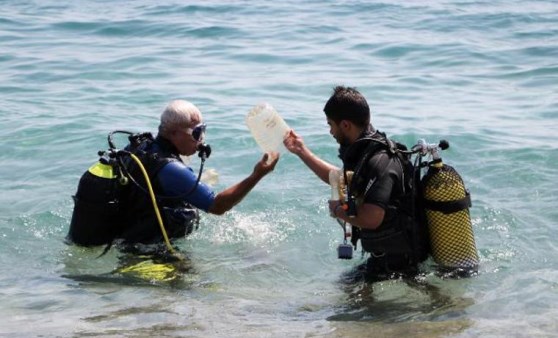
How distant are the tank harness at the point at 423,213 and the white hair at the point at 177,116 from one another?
1.29 meters

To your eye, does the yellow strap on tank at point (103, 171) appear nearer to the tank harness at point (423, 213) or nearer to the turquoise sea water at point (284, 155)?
the turquoise sea water at point (284, 155)

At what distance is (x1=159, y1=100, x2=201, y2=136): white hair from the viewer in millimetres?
6047

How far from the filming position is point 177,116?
6043mm

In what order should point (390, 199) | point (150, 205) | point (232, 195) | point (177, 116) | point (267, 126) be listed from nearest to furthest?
point (390, 199) < point (267, 126) < point (232, 195) < point (177, 116) < point (150, 205)

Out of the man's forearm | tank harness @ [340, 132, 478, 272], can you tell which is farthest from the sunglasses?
tank harness @ [340, 132, 478, 272]

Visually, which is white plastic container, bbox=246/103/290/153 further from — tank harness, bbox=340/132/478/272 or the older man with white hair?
tank harness, bbox=340/132/478/272

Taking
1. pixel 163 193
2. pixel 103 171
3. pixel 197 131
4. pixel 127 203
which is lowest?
pixel 127 203

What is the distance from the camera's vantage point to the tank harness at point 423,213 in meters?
5.37

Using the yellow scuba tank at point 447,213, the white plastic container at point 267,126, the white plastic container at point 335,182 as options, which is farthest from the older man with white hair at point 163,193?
the yellow scuba tank at point 447,213

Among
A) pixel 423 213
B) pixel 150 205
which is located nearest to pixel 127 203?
pixel 150 205

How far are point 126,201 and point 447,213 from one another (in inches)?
88.9

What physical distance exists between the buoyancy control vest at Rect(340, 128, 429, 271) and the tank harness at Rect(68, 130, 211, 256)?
45.0 inches

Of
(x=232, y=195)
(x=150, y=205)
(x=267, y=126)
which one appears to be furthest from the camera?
(x=150, y=205)

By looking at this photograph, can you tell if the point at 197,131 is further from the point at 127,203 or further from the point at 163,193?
the point at 127,203
